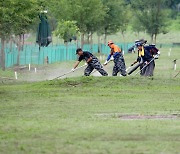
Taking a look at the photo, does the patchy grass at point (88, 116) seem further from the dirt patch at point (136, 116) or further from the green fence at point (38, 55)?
the green fence at point (38, 55)

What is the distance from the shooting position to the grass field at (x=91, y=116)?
13.3 metres

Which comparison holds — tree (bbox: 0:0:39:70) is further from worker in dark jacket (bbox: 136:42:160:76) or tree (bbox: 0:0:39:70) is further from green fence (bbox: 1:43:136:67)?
green fence (bbox: 1:43:136:67)

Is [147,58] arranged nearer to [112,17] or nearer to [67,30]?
[67,30]

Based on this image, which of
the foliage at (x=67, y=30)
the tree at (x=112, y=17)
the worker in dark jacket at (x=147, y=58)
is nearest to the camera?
the worker in dark jacket at (x=147, y=58)

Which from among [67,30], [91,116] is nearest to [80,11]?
[67,30]

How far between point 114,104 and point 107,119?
4.26 metres

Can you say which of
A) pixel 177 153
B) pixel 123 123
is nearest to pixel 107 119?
pixel 123 123

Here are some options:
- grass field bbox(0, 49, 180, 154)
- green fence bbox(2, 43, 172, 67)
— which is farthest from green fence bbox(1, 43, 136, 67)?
grass field bbox(0, 49, 180, 154)

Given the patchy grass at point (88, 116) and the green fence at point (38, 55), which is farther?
the green fence at point (38, 55)

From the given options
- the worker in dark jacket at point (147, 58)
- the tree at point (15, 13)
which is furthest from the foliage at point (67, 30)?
the worker in dark jacket at point (147, 58)

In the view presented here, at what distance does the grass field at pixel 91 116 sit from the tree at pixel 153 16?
5255 cm

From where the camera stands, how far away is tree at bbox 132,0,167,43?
81750 millimetres

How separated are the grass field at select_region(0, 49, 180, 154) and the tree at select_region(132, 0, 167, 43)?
5255cm

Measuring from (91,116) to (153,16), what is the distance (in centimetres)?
6426
